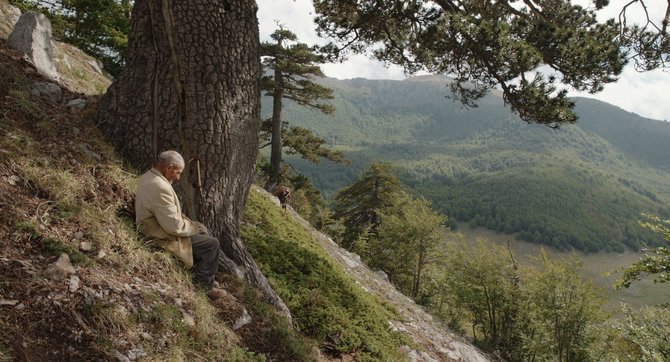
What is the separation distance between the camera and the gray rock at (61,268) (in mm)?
3689

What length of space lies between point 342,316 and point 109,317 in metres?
4.15

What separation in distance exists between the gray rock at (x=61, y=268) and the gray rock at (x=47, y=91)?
10.6ft

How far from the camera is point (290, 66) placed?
20.2 meters

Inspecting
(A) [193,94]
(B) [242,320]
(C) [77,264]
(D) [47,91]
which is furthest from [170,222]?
(D) [47,91]

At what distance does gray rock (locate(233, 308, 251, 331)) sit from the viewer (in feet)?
16.7

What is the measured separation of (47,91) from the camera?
6.03 meters

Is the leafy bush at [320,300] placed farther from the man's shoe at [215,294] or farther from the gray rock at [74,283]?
the gray rock at [74,283]

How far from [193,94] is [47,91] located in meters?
2.39

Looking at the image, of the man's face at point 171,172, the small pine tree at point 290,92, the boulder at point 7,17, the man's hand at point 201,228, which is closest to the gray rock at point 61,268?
the man's face at point 171,172

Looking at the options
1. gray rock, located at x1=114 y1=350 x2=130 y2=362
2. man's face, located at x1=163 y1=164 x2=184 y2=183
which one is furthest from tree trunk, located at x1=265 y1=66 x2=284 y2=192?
gray rock, located at x1=114 y1=350 x2=130 y2=362

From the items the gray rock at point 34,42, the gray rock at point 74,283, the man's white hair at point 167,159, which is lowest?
the gray rock at point 74,283

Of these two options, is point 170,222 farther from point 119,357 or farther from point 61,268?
point 119,357

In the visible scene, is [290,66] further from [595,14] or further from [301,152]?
[595,14]

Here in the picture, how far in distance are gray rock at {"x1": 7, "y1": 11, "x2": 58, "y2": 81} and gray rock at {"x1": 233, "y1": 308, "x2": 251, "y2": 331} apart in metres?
4.88
